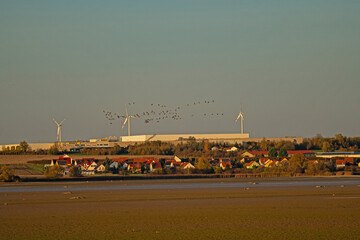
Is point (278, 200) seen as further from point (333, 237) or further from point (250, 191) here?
point (333, 237)

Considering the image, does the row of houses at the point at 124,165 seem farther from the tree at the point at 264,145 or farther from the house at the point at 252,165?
the tree at the point at 264,145

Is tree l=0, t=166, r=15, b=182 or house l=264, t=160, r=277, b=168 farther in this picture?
house l=264, t=160, r=277, b=168

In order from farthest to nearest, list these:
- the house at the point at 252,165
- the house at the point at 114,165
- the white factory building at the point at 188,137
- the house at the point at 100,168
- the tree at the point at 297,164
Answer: the white factory building at the point at 188,137 < the house at the point at 114,165 < the house at the point at 252,165 < the house at the point at 100,168 < the tree at the point at 297,164

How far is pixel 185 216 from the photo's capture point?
3475cm

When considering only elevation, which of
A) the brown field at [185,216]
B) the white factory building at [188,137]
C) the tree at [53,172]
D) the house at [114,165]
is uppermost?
the white factory building at [188,137]

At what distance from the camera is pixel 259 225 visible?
102 ft

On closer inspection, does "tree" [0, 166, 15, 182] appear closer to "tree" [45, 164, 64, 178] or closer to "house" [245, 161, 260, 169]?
"tree" [45, 164, 64, 178]

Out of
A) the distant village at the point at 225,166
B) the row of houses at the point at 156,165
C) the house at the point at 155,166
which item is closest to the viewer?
the distant village at the point at 225,166

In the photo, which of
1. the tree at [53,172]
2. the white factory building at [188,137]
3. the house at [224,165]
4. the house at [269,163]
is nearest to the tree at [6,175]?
the tree at [53,172]

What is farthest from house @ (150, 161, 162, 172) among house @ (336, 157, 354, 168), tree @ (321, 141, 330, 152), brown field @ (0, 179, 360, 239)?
brown field @ (0, 179, 360, 239)

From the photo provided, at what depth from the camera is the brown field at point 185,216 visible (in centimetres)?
2884

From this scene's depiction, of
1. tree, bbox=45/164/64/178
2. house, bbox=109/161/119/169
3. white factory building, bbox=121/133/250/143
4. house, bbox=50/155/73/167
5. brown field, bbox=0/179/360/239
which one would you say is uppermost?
white factory building, bbox=121/133/250/143

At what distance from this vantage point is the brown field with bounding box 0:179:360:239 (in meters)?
28.8

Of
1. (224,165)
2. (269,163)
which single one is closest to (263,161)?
(269,163)
